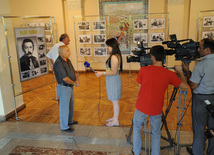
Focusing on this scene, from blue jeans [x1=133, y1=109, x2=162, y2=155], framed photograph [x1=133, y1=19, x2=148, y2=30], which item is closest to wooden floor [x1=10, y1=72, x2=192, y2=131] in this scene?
blue jeans [x1=133, y1=109, x2=162, y2=155]

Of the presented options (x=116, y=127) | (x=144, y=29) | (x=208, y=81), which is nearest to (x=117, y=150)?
(x=116, y=127)

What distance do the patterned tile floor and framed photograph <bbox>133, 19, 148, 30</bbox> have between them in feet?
15.4

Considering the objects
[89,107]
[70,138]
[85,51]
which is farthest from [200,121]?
[85,51]

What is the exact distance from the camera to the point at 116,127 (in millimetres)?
4004

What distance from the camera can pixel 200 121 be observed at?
108 inches

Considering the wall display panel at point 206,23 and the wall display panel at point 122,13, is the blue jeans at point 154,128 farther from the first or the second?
the wall display panel at point 122,13

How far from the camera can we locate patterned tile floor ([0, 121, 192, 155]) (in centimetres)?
333

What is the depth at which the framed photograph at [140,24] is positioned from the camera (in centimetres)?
750

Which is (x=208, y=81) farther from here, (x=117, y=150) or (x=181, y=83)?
(x=117, y=150)

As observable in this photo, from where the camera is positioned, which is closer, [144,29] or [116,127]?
[116,127]

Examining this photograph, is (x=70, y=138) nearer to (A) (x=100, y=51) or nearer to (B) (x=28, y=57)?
→ (B) (x=28, y=57)

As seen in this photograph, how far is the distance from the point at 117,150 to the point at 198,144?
1.21 m

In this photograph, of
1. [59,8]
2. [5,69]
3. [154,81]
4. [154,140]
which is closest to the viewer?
[154,81]

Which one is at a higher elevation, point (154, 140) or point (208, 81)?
point (208, 81)
